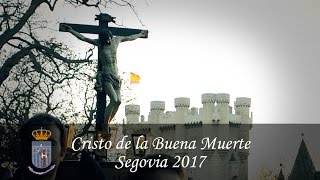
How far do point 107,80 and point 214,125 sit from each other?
50394mm

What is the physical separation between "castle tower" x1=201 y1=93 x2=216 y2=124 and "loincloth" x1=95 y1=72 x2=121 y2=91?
48973mm

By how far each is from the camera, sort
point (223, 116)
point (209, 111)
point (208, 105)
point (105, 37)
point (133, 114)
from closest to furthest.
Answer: point (105, 37)
point (133, 114)
point (208, 105)
point (209, 111)
point (223, 116)

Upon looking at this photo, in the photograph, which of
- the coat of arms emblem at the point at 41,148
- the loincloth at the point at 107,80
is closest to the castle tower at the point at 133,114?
the loincloth at the point at 107,80

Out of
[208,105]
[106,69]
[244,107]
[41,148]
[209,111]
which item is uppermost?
[208,105]

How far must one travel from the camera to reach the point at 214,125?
2408 inches

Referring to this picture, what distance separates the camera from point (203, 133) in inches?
2399

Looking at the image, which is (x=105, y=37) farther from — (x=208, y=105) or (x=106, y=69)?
(x=208, y=105)

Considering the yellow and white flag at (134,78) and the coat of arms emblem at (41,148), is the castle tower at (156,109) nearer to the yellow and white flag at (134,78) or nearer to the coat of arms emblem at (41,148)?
the yellow and white flag at (134,78)

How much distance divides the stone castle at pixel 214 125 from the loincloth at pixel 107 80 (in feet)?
153

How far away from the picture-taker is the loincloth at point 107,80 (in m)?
11.2

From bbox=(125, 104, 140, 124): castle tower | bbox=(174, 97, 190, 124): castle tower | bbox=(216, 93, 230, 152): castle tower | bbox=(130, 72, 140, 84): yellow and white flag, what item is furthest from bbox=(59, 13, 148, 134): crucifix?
bbox=(216, 93, 230, 152): castle tower

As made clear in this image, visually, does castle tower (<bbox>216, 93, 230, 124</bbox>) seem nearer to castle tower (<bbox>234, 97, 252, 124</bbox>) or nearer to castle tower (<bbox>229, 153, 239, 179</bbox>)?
castle tower (<bbox>234, 97, 252, 124</bbox>)

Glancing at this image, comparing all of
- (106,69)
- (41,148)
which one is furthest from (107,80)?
(41,148)

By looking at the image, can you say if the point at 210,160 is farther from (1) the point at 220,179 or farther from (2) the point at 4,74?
(2) the point at 4,74
